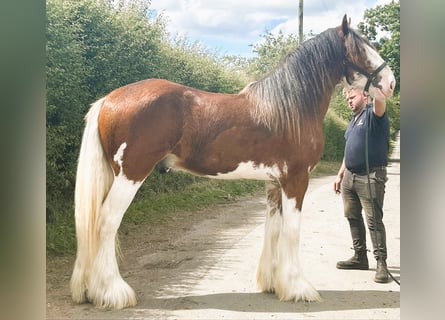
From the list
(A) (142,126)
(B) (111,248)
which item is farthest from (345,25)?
(B) (111,248)

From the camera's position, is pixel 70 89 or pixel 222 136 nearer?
pixel 222 136

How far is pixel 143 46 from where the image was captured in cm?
267

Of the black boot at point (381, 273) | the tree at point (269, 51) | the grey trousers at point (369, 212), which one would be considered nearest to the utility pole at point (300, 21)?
the tree at point (269, 51)

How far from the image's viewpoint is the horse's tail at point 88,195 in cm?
241

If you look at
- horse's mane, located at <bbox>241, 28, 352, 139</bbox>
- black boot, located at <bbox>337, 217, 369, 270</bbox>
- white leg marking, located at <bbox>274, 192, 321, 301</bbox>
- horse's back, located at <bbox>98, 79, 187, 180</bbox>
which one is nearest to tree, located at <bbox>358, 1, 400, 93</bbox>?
horse's mane, located at <bbox>241, 28, 352, 139</bbox>

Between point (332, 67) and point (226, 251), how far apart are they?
116 cm

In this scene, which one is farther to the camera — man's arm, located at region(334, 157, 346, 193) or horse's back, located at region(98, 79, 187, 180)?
man's arm, located at region(334, 157, 346, 193)

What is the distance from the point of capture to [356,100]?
8.24 ft

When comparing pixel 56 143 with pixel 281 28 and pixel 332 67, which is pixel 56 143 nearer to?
pixel 281 28

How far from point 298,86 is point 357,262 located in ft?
3.30

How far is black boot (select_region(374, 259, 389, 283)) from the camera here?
2512 mm

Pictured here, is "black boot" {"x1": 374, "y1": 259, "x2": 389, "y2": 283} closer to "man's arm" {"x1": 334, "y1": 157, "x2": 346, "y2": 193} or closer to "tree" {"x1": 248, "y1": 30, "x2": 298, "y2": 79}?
"man's arm" {"x1": 334, "y1": 157, "x2": 346, "y2": 193}

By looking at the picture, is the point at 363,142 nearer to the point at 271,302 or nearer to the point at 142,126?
the point at 271,302
